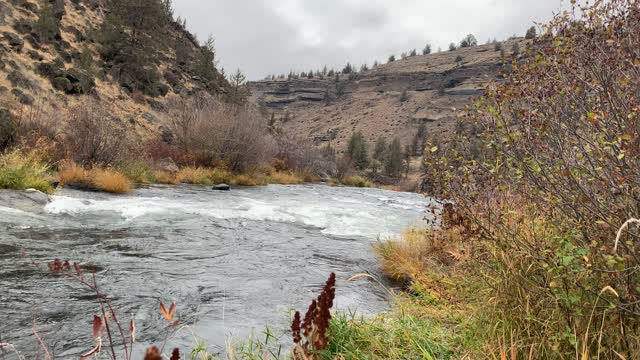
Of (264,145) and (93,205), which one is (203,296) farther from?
(264,145)

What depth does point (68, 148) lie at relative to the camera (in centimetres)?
1498

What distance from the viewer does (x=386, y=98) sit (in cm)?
12038

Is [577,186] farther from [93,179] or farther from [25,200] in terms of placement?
[93,179]

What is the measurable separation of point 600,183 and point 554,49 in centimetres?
111

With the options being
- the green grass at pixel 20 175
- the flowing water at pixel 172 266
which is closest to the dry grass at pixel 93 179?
the flowing water at pixel 172 266

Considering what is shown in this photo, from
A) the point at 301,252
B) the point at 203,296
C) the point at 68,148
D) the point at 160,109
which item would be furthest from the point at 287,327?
the point at 160,109

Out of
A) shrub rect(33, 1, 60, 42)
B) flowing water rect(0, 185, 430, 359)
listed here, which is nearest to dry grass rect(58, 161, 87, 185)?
flowing water rect(0, 185, 430, 359)

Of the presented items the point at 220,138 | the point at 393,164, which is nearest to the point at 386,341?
the point at 220,138

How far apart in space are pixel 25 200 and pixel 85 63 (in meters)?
21.8

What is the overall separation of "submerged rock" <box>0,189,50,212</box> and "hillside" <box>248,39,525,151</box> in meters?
85.6

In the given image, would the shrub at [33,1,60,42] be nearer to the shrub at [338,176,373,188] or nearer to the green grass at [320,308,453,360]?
the shrub at [338,176,373,188]

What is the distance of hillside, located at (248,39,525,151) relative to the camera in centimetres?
10506

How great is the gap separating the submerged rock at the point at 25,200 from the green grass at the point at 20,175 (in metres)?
0.51

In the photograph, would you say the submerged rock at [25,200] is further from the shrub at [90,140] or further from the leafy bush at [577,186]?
the leafy bush at [577,186]
